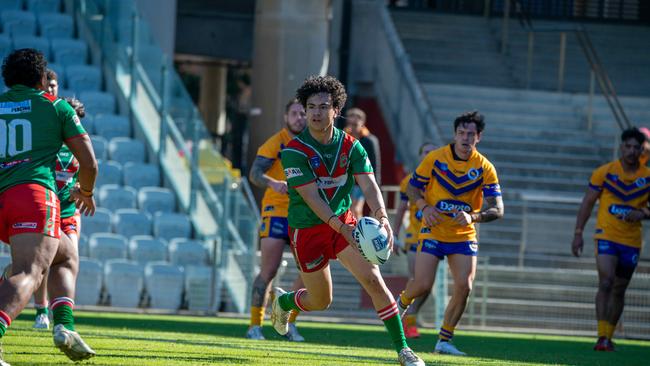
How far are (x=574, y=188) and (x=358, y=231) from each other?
15.5 metres

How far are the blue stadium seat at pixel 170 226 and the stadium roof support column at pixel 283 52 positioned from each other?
6606 mm

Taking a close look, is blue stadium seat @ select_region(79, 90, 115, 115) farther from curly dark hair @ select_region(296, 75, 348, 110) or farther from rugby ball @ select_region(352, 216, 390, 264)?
rugby ball @ select_region(352, 216, 390, 264)

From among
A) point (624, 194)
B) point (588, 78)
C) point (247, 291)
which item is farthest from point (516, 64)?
point (624, 194)

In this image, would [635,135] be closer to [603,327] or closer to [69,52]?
[603,327]

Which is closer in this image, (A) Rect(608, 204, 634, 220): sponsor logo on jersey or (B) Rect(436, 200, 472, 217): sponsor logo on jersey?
(B) Rect(436, 200, 472, 217): sponsor logo on jersey

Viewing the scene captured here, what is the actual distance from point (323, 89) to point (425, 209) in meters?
3.04

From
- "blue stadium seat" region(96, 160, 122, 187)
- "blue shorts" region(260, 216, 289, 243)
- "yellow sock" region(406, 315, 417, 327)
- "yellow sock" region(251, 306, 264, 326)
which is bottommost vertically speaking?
"yellow sock" region(406, 315, 417, 327)

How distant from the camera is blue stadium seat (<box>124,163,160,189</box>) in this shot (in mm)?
21016

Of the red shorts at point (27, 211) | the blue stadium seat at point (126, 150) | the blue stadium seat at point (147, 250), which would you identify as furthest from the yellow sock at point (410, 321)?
the blue stadium seat at point (126, 150)

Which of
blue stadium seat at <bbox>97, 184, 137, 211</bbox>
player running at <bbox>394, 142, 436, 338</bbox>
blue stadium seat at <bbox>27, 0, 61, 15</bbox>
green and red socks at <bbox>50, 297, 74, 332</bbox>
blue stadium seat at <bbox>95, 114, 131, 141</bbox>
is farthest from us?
blue stadium seat at <bbox>27, 0, 61, 15</bbox>

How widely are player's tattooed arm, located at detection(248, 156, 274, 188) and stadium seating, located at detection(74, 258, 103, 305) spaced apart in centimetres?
588

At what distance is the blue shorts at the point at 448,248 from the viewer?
12.0 metres

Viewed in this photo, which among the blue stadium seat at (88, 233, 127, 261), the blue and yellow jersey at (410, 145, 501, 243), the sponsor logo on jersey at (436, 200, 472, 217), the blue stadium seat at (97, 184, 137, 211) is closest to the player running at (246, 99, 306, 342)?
the blue and yellow jersey at (410, 145, 501, 243)

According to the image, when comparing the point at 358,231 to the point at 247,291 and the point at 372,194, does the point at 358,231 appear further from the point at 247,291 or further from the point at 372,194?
the point at 247,291
